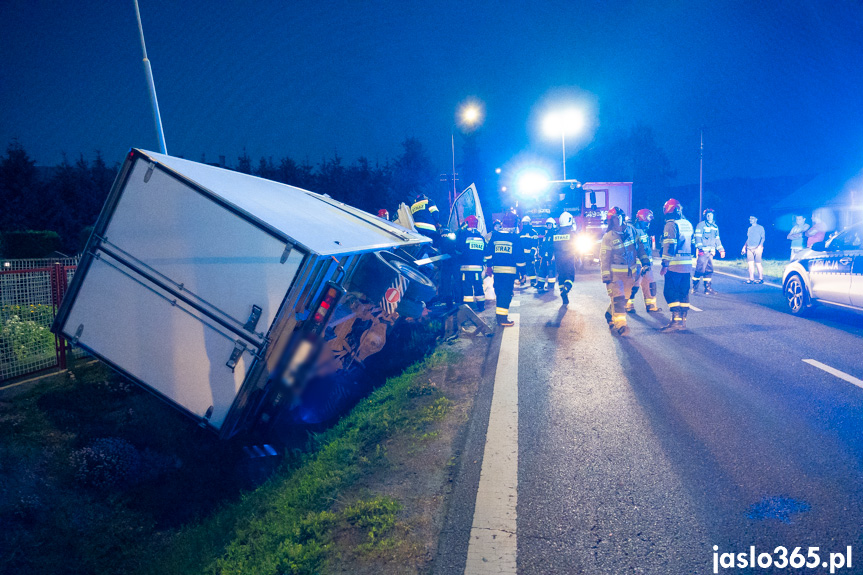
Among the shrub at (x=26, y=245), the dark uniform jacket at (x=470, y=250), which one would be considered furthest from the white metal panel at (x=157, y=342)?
the shrub at (x=26, y=245)

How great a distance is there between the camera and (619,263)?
26.0ft

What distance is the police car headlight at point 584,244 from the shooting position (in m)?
16.6

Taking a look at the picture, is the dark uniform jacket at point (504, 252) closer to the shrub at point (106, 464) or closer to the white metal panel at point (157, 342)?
the white metal panel at point (157, 342)

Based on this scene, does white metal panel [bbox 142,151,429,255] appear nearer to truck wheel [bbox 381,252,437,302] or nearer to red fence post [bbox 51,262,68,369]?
truck wheel [bbox 381,252,437,302]

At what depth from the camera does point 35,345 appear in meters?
6.39

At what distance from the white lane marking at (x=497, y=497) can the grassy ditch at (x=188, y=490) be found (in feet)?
1.13

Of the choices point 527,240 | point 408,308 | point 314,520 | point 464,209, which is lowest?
point 314,520

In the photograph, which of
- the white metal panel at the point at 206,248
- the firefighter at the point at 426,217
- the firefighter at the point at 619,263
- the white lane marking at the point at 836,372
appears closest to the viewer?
the white metal panel at the point at 206,248

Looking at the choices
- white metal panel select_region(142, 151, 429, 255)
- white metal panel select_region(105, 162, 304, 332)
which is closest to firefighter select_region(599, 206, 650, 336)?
white metal panel select_region(142, 151, 429, 255)

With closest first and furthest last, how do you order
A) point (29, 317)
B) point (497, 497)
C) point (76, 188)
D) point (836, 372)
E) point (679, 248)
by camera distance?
point (497, 497) < point (836, 372) < point (29, 317) < point (679, 248) < point (76, 188)

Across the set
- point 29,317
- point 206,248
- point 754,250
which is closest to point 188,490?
point 206,248

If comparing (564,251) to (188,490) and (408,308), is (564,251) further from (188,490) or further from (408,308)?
(188,490)

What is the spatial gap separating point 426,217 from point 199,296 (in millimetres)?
6566

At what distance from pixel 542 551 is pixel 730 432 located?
92.2 inches
